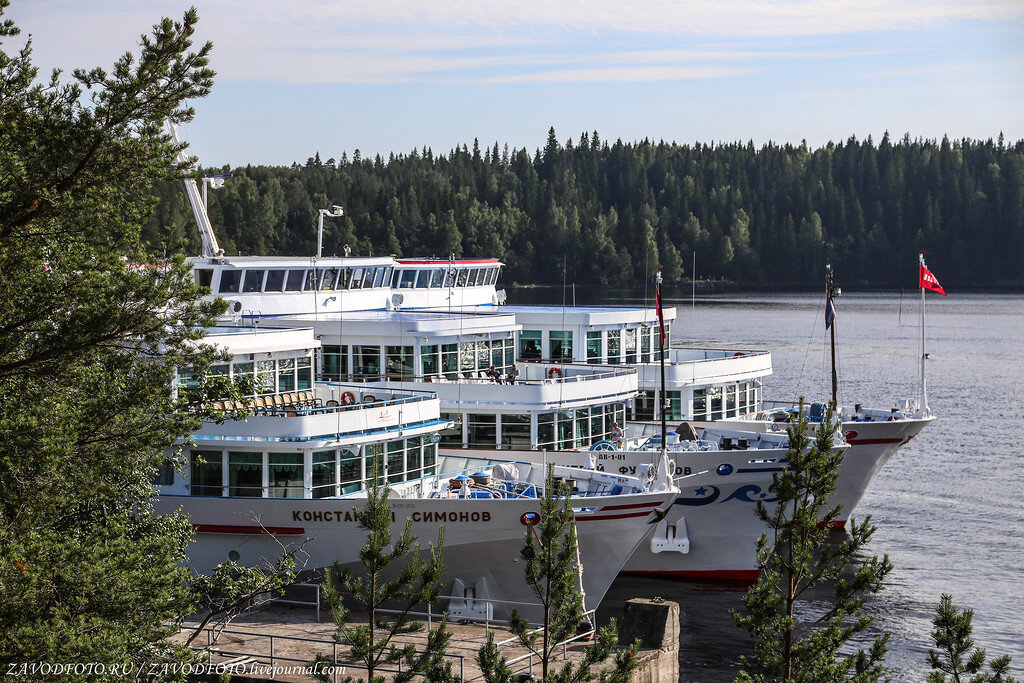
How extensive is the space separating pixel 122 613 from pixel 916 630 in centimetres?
2356

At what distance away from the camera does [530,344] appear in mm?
43094

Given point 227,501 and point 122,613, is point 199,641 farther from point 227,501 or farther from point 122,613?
point 122,613

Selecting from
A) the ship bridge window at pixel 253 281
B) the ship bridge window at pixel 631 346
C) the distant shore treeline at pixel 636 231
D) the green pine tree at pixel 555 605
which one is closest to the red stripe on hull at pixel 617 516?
the green pine tree at pixel 555 605

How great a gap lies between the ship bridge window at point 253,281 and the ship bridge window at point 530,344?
9726 mm

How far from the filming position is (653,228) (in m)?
189

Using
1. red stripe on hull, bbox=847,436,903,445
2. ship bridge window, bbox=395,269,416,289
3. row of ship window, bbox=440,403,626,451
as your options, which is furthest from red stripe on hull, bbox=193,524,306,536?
red stripe on hull, bbox=847,436,903,445

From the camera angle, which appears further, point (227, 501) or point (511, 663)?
point (227, 501)

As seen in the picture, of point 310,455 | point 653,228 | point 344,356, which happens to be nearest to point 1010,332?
point 653,228

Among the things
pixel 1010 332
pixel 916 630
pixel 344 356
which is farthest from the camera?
pixel 1010 332

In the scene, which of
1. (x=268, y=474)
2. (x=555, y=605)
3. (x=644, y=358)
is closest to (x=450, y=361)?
(x=644, y=358)

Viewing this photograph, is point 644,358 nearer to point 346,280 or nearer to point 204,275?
point 346,280

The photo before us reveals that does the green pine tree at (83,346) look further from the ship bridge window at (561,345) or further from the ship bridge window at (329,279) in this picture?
the ship bridge window at (561,345)

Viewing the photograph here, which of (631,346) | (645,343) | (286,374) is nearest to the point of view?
(286,374)

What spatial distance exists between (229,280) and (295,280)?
8.15ft
